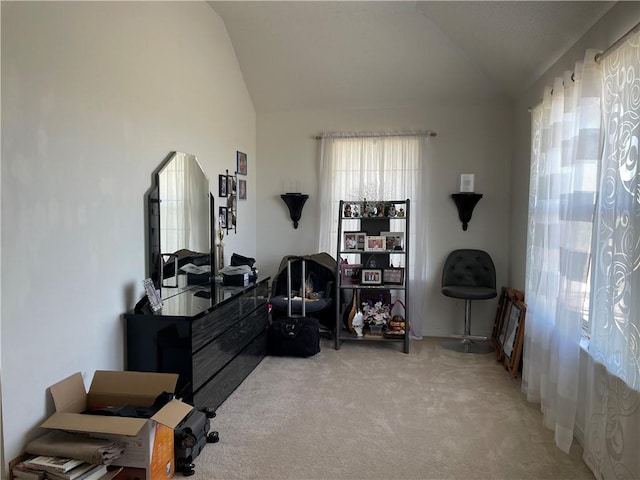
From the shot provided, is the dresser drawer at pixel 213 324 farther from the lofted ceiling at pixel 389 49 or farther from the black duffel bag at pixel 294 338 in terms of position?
the lofted ceiling at pixel 389 49

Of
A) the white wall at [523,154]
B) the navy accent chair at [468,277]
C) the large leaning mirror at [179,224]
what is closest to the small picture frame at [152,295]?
the large leaning mirror at [179,224]

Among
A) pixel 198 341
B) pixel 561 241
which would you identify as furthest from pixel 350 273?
pixel 561 241

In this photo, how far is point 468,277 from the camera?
4.73m

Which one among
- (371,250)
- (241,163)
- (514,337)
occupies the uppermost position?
(241,163)

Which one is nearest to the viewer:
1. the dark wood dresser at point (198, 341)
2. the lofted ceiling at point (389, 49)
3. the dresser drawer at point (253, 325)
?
the dark wood dresser at point (198, 341)

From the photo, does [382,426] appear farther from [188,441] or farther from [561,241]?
[561,241]

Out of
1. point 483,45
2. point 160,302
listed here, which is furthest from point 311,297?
point 483,45

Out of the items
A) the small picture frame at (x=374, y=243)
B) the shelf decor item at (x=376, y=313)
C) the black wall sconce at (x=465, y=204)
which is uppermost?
the black wall sconce at (x=465, y=204)

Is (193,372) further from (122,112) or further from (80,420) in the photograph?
(122,112)

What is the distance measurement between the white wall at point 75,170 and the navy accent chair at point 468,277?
288cm

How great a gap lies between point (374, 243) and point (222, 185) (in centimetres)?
153

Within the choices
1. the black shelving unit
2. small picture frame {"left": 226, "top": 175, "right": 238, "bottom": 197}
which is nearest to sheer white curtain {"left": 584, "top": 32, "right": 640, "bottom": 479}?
the black shelving unit

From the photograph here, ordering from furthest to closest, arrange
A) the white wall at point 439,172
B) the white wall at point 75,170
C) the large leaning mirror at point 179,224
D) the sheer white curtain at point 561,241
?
the white wall at point 439,172, the large leaning mirror at point 179,224, the sheer white curtain at point 561,241, the white wall at point 75,170

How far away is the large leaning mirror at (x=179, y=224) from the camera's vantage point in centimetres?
304
